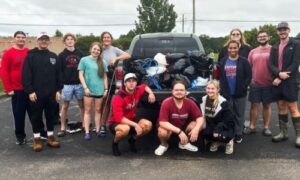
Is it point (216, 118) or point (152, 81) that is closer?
point (216, 118)

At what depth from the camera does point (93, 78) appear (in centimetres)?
614

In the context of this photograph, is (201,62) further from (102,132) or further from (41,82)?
(41,82)

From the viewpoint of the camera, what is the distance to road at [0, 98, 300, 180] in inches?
179

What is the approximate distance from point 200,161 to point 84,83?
2.24 meters

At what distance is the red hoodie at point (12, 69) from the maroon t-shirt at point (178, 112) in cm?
222

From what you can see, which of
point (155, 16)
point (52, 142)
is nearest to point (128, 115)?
point (52, 142)

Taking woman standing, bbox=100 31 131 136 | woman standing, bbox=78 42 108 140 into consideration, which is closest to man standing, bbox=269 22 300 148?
woman standing, bbox=100 31 131 136

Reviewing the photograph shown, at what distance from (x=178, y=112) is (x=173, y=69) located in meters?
0.97

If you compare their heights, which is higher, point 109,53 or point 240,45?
point 240,45

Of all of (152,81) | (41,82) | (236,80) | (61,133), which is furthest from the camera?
(61,133)

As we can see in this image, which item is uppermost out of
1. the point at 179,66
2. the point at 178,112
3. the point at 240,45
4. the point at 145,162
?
the point at 240,45

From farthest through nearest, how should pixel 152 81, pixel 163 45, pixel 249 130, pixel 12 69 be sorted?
pixel 163 45, pixel 249 130, pixel 152 81, pixel 12 69

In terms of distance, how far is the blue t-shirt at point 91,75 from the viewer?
20.1 feet

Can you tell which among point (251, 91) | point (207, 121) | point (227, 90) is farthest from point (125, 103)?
point (251, 91)
